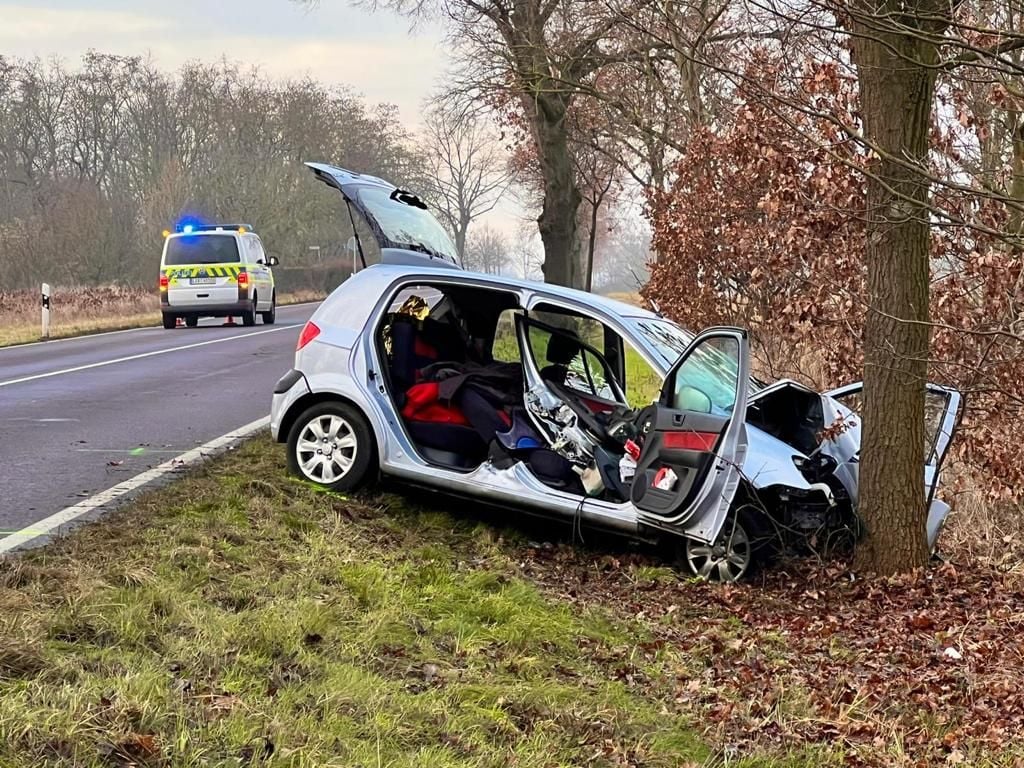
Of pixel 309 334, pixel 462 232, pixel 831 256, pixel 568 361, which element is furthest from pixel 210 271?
pixel 462 232

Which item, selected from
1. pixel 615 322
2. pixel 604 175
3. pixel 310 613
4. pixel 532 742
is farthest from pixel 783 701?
pixel 604 175

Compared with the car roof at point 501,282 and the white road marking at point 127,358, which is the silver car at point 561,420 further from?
the white road marking at point 127,358

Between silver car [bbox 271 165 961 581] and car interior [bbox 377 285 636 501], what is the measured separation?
15 millimetres

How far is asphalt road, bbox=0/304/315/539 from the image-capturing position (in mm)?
6820

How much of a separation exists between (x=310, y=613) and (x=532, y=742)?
4.11 feet

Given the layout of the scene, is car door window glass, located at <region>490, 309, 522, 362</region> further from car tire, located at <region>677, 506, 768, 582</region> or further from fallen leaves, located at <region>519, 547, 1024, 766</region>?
car tire, located at <region>677, 506, 768, 582</region>

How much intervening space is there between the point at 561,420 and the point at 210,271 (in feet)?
56.7

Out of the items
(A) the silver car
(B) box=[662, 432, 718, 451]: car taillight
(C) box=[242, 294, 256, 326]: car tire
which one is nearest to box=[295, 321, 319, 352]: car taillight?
(A) the silver car

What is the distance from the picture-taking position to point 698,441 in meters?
5.77

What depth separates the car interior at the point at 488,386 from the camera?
6574 millimetres

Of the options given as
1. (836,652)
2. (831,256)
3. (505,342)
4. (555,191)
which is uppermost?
(555,191)

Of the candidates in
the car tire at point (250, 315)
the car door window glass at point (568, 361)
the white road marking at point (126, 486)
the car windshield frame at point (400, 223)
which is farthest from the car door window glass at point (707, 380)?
the car tire at point (250, 315)

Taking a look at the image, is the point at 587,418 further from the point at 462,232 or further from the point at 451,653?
the point at 462,232

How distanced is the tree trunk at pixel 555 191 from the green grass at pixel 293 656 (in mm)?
13872
